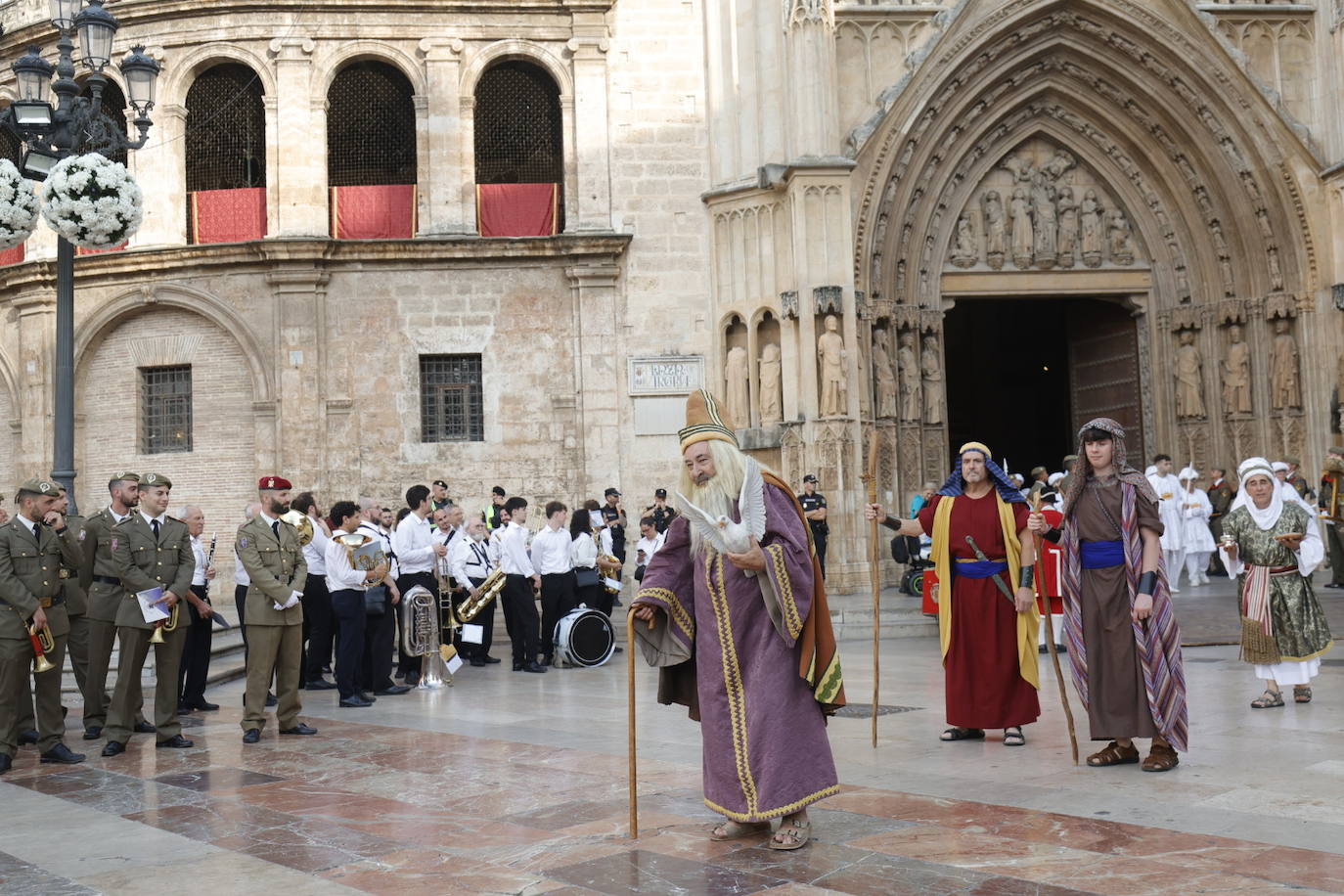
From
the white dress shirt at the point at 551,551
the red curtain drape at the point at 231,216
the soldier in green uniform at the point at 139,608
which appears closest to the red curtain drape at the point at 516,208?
the red curtain drape at the point at 231,216

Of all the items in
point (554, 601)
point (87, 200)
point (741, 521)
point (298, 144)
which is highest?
point (298, 144)

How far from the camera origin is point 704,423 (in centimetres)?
619

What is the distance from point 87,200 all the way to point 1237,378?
16436 millimetres

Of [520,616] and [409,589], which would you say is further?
[520,616]

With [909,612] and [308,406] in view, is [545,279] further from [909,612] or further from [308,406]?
[909,612]

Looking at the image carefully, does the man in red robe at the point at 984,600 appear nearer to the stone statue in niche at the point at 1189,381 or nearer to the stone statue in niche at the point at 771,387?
the stone statue in niche at the point at 771,387

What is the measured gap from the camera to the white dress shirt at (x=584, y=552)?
14.6m

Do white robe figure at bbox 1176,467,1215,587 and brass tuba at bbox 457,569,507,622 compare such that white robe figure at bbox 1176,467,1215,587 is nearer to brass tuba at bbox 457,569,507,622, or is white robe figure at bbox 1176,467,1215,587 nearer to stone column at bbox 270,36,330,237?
brass tuba at bbox 457,569,507,622

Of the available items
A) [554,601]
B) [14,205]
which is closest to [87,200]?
[14,205]

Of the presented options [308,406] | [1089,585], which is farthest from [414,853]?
[308,406]

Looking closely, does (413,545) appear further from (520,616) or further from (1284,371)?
(1284,371)

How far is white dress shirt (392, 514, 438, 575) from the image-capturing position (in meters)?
12.7

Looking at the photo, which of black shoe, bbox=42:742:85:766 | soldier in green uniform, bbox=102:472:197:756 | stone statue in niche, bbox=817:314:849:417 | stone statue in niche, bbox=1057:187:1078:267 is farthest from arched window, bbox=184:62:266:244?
black shoe, bbox=42:742:85:766

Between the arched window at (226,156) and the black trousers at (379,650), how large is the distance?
1079 cm
